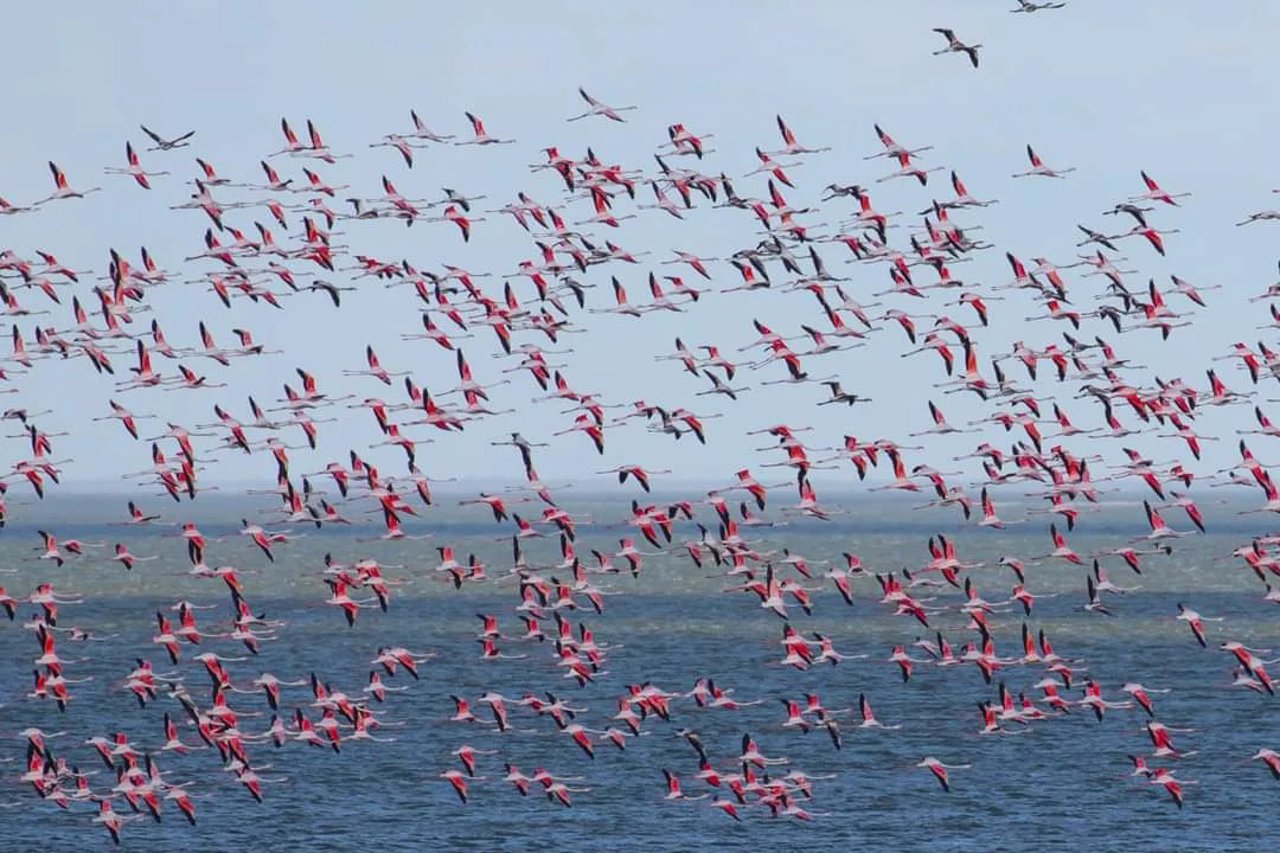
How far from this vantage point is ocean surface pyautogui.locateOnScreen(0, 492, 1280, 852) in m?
71.2

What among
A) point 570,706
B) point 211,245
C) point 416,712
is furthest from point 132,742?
point 211,245

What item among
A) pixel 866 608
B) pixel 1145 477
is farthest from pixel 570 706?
pixel 866 608

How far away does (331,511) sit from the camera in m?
64.9

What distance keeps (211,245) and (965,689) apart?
4671 cm

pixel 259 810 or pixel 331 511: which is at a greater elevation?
pixel 331 511

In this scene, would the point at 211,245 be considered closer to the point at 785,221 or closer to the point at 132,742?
the point at 785,221

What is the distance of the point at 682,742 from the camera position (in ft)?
290

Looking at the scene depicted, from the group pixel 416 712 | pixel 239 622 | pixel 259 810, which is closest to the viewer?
pixel 239 622

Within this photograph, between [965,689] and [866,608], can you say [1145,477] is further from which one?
[866,608]

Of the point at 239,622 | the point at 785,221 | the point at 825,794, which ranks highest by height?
the point at 785,221

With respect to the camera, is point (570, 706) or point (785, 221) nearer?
point (785, 221)

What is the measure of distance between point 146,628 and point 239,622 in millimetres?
65620

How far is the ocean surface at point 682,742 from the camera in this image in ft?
234

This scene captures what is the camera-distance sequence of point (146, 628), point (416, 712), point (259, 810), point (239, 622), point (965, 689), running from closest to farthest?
point (239, 622) → point (259, 810) → point (416, 712) → point (965, 689) → point (146, 628)
